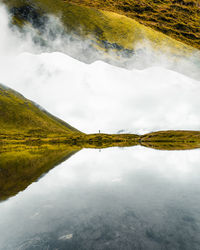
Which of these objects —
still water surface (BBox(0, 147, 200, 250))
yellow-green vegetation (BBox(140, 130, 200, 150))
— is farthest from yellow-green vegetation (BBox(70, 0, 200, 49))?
yellow-green vegetation (BBox(140, 130, 200, 150))

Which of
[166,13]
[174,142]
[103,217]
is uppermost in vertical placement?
[166,13]

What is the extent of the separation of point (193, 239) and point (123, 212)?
4966mm

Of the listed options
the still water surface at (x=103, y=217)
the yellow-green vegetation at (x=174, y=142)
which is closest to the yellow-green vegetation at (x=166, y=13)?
the still water surface at (x=103, y=217)

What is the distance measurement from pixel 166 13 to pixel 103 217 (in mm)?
44944

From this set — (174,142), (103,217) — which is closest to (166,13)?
(103,217)

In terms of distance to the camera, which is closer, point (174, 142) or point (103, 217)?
point (103, 217)

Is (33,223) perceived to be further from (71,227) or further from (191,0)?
(191,0)

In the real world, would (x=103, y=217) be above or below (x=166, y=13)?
below

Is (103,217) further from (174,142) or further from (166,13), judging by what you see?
(174,142)

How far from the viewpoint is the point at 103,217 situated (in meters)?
12.8

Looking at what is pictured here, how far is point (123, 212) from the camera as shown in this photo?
1355cm

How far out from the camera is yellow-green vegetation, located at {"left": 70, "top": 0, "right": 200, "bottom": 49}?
3987cm

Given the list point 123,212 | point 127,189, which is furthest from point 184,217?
point 127,189

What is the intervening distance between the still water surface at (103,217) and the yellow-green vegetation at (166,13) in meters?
34.3
